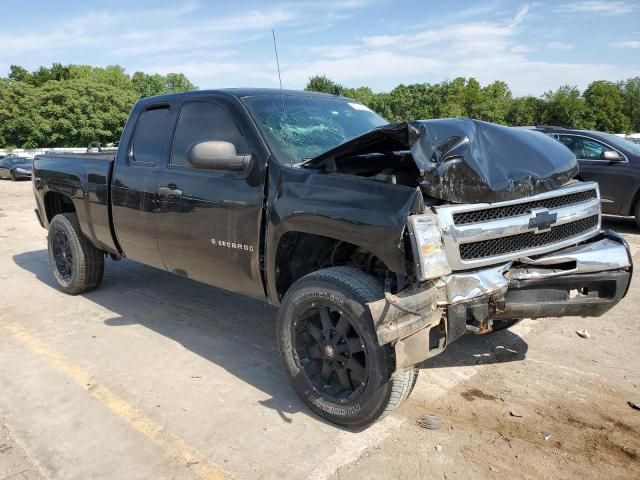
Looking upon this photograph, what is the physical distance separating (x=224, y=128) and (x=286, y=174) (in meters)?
0.85

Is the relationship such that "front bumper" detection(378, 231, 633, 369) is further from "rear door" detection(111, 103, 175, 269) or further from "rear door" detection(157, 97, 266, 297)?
"rear door" detection(111, 103, 175, 269)

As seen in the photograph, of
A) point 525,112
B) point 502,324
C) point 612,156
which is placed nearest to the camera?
point 502,324

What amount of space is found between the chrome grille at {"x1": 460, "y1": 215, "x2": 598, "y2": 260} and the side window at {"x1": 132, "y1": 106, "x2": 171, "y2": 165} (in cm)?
273

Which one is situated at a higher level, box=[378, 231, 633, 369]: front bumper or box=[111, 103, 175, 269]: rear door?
box=[111, 103, 175, 269]: rear door

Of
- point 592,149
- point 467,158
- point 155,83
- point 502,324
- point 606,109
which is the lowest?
point 502,324

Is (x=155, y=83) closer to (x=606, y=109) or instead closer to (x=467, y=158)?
(x=606, y=109)

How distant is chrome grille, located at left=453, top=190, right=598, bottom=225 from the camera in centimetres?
287

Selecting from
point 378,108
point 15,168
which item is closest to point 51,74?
point 378,108

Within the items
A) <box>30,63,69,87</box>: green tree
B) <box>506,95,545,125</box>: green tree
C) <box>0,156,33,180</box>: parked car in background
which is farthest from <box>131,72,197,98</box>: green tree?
<box>0,156,33,180</box>: parked car in background

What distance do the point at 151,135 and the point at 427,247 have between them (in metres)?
2.98

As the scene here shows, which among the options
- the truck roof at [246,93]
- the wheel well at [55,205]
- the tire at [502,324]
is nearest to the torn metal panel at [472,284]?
the tire at [502,324]

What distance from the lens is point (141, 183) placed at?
4.50 m

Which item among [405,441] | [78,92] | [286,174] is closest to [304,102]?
[286,174]

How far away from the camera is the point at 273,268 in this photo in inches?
136
